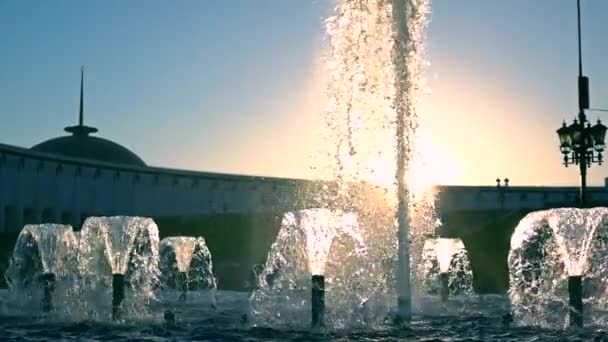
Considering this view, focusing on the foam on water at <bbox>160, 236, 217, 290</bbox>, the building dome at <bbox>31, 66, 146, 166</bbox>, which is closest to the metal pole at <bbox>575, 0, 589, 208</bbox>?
the foam on water at <bbox>160, 236, 217, 290</bbox>

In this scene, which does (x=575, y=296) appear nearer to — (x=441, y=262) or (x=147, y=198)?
(x=441, y=262)

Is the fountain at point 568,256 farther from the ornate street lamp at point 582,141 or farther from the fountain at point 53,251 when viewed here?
the fountain at point 53,251

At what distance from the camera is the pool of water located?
12.0 metres

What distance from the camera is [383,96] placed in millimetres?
17141

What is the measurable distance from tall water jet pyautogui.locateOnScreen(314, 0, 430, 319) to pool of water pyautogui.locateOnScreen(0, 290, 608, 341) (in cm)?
133

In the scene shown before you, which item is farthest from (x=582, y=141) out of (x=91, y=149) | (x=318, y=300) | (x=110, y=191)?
(x=91, y=149)

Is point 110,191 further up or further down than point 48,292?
further up

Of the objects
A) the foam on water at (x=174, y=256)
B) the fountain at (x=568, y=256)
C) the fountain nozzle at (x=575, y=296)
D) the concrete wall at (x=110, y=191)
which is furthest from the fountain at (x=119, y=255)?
the concrete wall at (x=110, y=191)

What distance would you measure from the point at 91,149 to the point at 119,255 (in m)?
78.6

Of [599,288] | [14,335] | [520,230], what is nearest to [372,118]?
[520,230]

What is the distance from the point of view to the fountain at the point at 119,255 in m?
15.7

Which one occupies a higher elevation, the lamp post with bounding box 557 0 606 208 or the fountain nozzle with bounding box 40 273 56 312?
the lamp post with bounding box 557 0 606 208

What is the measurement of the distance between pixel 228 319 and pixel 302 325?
2.32 m

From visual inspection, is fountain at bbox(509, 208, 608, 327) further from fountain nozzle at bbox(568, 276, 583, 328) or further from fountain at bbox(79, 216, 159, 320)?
fountain at bbox(79, 216, 159, 320)
